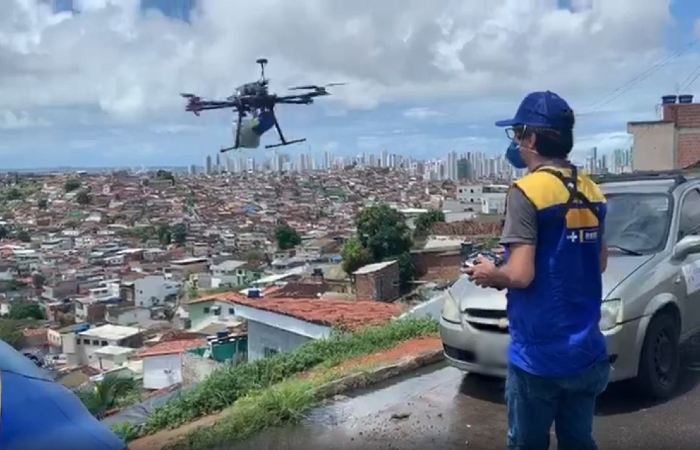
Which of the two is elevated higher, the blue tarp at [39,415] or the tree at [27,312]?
the blue tarp at [39,415]

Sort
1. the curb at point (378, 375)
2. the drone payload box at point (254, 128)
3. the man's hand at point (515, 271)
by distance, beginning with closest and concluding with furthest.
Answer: the man's hand at point (515, 271)
the curb at point (378, 375)
the drone payload box at point (254, 128)

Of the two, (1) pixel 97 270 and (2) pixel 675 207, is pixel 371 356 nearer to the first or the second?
(2) pixel 675 207

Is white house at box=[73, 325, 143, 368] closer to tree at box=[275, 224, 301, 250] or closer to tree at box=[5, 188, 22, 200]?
tree at box=[275, 224, 301, 250]

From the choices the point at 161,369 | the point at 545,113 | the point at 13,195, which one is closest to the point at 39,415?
the point at 545,113

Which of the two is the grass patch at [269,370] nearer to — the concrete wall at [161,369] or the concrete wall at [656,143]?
the concrete wall at [161,369]

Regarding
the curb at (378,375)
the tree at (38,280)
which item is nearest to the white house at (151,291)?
the tree at (38,280)

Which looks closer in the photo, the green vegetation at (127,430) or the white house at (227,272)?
the green vegetation at (127,430)

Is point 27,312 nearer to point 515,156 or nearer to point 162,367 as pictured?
point 162,367

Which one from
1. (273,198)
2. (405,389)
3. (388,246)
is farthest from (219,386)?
(273,198)
